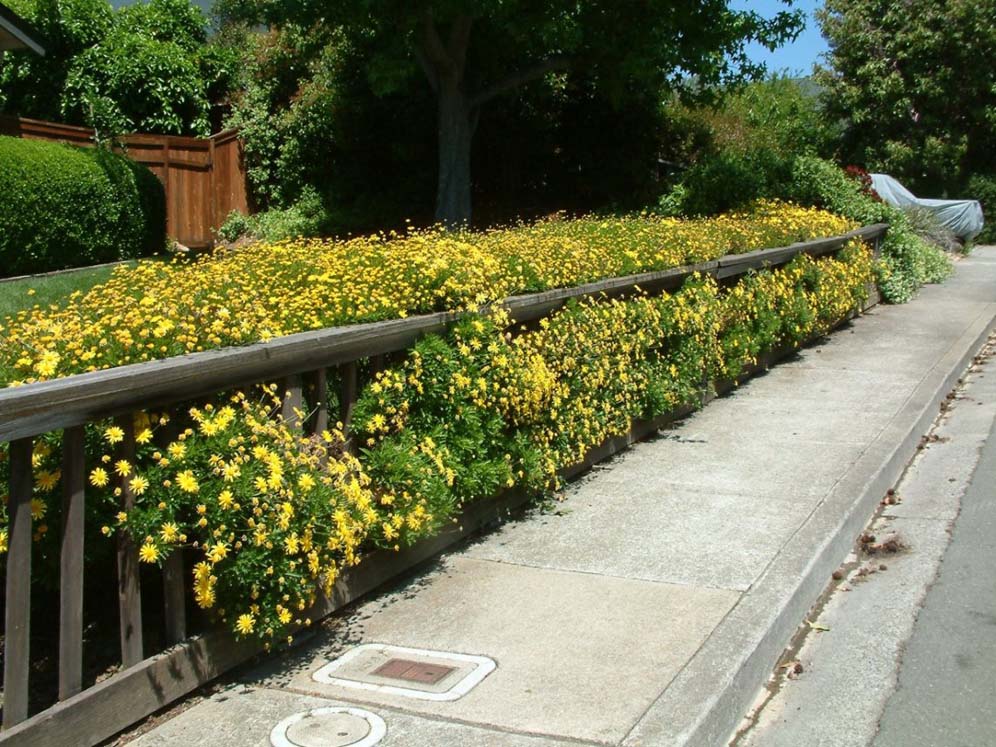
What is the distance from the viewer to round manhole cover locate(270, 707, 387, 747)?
363 cm

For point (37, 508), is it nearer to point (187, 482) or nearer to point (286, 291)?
point (187, 482)

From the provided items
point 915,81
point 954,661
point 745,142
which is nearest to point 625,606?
point 954,661

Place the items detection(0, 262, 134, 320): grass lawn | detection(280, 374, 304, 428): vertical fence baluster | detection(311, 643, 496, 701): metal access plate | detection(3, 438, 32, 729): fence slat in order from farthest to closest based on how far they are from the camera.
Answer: detection(0, 262, 134, 320): grass lawn < detection(280, 374, 304, 428): vertical fence baluster < detection(311, 643, 496, 701): metal access plate < detection(3, 438, 32, 729): fence slat

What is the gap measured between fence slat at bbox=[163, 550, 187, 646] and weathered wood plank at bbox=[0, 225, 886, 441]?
56cm

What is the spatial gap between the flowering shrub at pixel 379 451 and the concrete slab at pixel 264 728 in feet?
0.85

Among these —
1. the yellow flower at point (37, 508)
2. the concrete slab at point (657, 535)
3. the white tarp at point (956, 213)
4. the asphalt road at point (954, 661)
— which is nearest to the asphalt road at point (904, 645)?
the asphalt road at point (954, 661)

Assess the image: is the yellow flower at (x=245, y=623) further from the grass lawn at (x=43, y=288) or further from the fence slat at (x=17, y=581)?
the grass lawn at (x=43, y=288)

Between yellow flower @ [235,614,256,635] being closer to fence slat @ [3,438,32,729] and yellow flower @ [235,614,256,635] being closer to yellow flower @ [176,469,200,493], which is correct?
yellow flower @ [176,469,200,493]

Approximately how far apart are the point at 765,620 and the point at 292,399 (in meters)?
2.08

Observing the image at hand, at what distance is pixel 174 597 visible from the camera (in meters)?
3.91

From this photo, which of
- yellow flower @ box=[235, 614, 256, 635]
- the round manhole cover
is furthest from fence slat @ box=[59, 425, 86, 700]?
the round manhole cover

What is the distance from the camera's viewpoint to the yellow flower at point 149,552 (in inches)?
144

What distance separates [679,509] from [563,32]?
35.3 feet

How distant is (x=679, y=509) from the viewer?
20.8 feet
